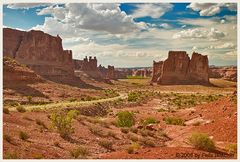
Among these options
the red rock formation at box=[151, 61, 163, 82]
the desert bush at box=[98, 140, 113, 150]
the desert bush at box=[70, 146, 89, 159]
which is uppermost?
the red rock formation at box=[151, 61, 163, 82]

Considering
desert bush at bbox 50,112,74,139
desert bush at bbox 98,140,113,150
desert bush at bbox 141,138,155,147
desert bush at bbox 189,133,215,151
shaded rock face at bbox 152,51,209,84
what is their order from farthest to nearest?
1. shaded rock face at bbox 152,51,209,84
2. desert bush at bbox 141,138,155,147
3. desert bush at bbox 50,112,74,139
4. desert bush at bbox 98,140,113,150
5. desert bush at bbox 189,133,215,151

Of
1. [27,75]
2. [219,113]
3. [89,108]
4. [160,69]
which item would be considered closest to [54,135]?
[219,113]

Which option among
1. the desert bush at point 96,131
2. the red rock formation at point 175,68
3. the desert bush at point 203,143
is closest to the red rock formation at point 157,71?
the red rock formation at point 175,68

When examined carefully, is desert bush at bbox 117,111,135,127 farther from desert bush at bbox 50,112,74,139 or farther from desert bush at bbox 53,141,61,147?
desert bush at bbox 53,141,61,147

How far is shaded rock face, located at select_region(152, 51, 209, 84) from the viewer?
9812 cm

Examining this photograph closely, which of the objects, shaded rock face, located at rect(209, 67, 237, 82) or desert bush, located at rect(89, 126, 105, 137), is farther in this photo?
shaded rock face, located at rect(209, 67, 237, 82)

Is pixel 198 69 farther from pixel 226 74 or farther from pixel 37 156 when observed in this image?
pixel 37 156

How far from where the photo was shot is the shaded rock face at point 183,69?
9812 centimetres

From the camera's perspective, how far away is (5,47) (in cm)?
8462

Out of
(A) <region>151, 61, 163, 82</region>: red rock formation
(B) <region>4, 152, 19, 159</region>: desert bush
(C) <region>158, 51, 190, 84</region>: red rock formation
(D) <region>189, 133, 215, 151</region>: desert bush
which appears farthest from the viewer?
(A) <region>151, 61, 163, 82</region>: red rock formation

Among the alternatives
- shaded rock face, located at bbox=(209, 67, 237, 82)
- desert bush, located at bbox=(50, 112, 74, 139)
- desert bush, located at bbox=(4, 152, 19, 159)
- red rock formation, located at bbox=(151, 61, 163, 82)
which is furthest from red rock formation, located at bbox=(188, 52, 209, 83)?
desert bush, located at bbox=(4, 152, 19, 159)

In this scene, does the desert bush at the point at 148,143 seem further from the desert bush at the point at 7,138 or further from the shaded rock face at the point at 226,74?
the shaded rock face at the point at 226,74

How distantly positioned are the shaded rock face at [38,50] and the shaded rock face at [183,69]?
25.8 meters

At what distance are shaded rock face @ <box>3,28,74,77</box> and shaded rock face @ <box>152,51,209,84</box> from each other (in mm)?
25838
